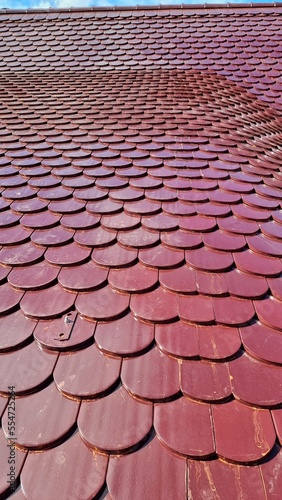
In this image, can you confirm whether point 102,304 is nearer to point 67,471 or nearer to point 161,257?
point 161,257

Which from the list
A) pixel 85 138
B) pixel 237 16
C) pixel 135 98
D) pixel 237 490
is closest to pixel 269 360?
pixel 237 490

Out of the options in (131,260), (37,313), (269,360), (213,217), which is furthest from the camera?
(213,217)

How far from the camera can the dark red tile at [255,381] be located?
1.33 meters

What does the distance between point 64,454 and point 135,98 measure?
141 inches

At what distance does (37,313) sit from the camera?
165 centimetres

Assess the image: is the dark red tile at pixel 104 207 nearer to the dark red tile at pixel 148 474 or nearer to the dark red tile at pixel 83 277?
the dark red tile at pixel 83 277

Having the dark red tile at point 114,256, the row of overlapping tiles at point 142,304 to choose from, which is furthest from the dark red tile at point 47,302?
the dark red tile at point 114,256

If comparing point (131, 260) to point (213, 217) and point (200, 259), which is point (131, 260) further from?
point (213, 217)

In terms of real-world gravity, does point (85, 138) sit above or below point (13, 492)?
above

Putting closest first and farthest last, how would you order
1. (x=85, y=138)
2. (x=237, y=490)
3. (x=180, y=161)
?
(x=237, y=490) < (x=180, y=161) < (x=85, y=138)

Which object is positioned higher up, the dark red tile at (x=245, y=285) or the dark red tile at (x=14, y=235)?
the dark red tile at (x=14, y=235)

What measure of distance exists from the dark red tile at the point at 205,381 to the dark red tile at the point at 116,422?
0.17 meters

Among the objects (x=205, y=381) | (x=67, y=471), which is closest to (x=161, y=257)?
(x=205, y=381)

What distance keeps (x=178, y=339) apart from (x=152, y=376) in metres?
0.21
